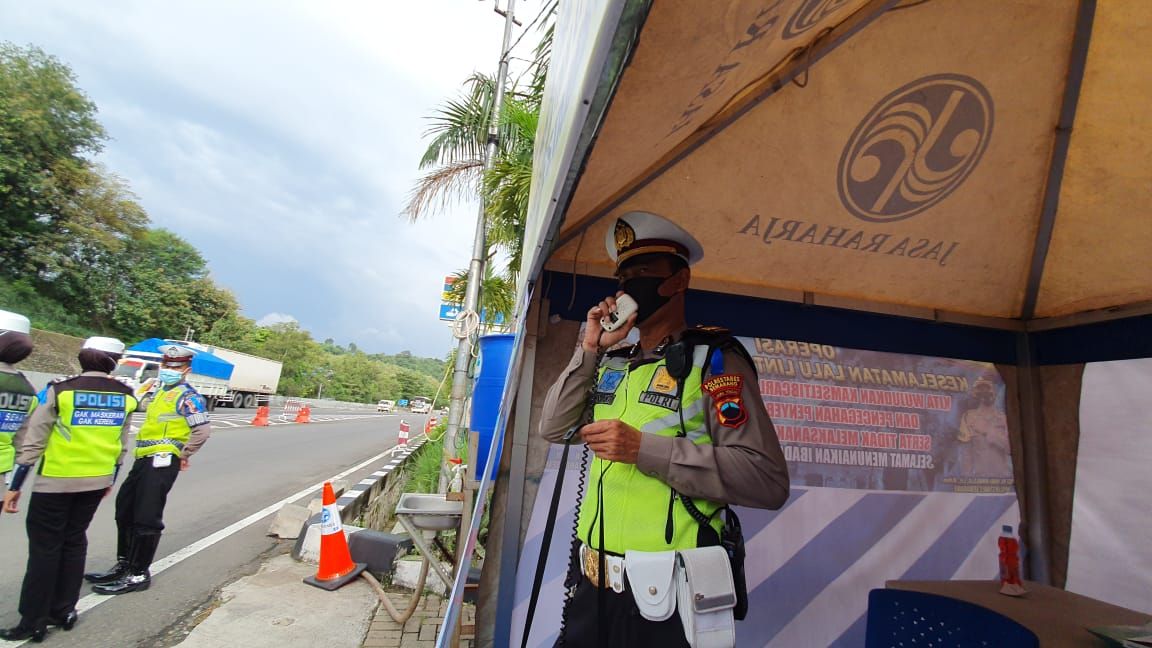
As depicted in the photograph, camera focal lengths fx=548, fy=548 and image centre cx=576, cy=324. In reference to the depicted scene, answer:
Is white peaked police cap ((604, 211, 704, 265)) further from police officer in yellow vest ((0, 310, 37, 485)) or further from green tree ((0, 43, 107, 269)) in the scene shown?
green tree ((0, 43, 107, 269))

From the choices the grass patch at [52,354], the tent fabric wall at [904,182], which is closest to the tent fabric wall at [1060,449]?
the tent fabric wall at [904,182]

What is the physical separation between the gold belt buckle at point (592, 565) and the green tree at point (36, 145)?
3941cm

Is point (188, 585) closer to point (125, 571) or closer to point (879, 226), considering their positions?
point (125, 571)

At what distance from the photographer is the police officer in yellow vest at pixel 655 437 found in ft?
5.05

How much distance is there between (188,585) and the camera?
454 centimetres

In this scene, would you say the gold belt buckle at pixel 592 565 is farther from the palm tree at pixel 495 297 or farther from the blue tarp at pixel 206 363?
the blue tarp at pixel 206 363

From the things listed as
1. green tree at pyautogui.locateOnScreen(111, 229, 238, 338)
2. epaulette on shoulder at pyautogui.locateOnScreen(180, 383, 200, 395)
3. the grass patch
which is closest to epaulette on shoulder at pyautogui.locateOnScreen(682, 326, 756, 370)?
epaulette on shoulder at pyautogui.locateOnScreen(180, 383, 200, 395)

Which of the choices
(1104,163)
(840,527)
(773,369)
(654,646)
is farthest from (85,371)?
(1104,163)

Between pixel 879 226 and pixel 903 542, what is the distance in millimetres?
1903

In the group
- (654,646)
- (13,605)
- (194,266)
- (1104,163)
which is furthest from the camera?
(194,266)

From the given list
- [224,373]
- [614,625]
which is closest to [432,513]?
[614,625]

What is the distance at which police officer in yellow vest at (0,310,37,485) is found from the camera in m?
3.40

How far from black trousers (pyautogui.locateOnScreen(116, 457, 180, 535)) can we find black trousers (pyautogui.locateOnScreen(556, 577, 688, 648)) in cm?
404

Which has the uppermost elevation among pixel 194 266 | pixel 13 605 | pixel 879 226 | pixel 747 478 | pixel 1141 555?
pixel 194 266
